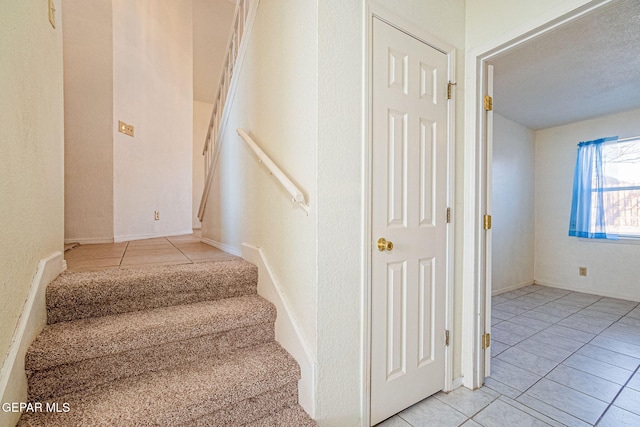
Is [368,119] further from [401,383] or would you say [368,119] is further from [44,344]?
[44,344]

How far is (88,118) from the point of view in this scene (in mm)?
2715

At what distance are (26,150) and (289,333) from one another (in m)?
1.39

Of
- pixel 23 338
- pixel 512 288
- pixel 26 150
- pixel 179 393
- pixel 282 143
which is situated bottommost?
pixel 512 288

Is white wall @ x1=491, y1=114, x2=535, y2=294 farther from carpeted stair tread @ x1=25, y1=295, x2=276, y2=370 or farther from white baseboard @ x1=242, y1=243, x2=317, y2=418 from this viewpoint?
carpeted stair tread @ x1=25, y1=295, x2=276, y2=370

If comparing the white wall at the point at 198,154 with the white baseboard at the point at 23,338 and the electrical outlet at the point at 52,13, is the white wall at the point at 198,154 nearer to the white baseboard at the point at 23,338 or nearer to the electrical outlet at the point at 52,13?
the electrical outlet at the point at 52,13

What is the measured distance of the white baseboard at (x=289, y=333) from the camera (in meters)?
1.21

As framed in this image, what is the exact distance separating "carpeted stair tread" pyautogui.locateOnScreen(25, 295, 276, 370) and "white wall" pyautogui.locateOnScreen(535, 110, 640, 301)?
16.0 ft

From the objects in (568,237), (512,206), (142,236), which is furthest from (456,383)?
(568,237)

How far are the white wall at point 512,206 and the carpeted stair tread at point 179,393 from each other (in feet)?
11.5

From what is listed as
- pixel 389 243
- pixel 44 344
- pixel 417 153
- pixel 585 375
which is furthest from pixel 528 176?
pixel 44 344

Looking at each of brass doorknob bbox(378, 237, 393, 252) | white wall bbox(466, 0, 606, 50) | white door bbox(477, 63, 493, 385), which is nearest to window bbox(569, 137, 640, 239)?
white door bbox(477, 63, 493, 385)

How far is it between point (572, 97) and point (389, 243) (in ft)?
11.7

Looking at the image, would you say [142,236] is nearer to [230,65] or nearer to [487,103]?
[230,65]

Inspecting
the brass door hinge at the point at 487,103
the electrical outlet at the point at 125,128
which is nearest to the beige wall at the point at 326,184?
the brass door hinge at the point at 487,103
